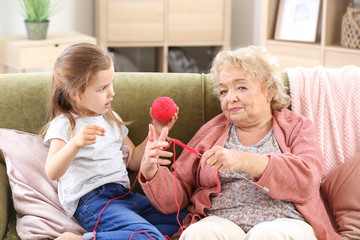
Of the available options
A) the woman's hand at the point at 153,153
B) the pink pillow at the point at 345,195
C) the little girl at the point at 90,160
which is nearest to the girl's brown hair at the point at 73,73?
the little girl at the point at 90,160

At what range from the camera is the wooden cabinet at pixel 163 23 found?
3.99 m

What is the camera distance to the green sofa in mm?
1905

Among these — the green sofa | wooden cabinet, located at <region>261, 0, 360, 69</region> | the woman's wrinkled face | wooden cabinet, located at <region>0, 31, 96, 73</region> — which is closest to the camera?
the woman's wrinkled face

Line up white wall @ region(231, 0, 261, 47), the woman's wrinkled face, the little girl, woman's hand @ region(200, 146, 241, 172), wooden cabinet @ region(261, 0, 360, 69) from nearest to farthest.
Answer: woman's hand @ region(200, 146, 241, 172), the little girl, the woman's wrinkled face, wooden cabinet @ region(261, 0, 360, 69), white wall @ region(231, 0, 261, 47)

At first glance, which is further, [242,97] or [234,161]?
[242,97]

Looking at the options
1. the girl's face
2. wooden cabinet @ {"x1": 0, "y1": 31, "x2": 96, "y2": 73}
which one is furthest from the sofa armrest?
wooden cabinet @ {"x1": 0, "y1": 31, "x2": 96, "y2": 73}

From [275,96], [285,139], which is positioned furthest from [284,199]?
[275,96]

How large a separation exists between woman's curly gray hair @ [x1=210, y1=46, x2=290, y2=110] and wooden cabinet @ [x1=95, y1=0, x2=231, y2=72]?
230cm

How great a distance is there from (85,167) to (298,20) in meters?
2.51

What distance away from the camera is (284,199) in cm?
160

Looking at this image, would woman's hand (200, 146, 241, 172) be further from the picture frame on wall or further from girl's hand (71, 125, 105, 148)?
the picture frame on wall

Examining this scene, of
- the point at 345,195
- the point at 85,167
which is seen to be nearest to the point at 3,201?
the point at 85,167

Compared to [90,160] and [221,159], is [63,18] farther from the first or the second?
[221,159]

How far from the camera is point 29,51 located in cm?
340
